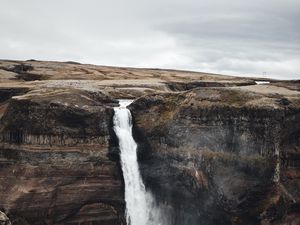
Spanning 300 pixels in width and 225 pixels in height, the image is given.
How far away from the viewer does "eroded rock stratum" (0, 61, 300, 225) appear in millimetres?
52594

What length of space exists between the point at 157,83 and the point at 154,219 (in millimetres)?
24884

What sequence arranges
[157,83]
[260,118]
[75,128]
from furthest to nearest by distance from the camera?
1. [157,83]
2. [75,128]
3. [260,118]

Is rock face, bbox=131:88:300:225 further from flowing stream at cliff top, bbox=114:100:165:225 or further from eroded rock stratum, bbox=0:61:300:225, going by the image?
flowing stream at cliff top, bbox=114:100:165:225

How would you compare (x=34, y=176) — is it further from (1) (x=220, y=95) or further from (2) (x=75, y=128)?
(1) (x=220, y=95)

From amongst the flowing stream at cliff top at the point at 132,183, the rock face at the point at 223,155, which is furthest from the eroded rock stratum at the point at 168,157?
the flowing stream at cliff top at the point at 132,183

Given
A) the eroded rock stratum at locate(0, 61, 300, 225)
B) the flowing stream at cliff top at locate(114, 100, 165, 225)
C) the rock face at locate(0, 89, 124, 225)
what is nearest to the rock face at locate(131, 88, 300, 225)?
the eroded rock stratum at locate(0, 61, 300, 225)

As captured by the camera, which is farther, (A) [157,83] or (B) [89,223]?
(A) [157,83]

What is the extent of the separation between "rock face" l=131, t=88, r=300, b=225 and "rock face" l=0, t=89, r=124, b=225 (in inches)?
185

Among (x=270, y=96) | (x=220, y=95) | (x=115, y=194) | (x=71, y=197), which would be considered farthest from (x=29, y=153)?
(x=270, y=96)

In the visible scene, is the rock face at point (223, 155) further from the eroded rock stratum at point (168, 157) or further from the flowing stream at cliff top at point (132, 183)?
the flowing stream at cliff top at point (132, 183)

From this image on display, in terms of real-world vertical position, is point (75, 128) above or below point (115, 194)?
above

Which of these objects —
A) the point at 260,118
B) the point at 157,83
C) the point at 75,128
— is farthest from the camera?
the point at 157,83

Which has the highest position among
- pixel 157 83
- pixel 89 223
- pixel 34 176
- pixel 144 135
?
pixel 157 83

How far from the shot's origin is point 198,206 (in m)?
55.8
